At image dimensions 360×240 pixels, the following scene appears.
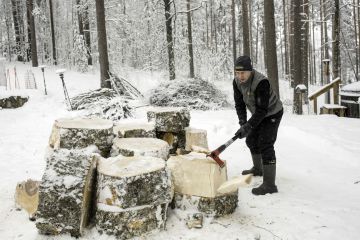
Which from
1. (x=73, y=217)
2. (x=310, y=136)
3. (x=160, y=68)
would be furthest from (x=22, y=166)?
(x=160, y=68)

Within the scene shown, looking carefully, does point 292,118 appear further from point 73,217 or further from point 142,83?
point 142,83

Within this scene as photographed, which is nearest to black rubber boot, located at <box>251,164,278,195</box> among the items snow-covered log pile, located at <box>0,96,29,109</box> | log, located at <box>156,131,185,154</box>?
log, located at <box>156,131,185,154</box>

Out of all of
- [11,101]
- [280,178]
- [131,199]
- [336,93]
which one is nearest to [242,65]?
[280,178]

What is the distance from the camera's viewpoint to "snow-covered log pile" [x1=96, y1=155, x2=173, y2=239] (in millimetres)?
3178

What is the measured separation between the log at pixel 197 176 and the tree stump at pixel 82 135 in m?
0.85

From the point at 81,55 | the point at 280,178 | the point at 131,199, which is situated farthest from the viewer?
the point at 81,55

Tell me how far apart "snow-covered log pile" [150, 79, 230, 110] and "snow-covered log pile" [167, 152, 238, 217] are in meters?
7.48

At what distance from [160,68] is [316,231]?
1692 cm

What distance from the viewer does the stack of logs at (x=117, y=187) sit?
3.19m

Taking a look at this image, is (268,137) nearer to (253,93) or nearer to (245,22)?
(253,93)

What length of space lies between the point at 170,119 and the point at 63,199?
1.99 meters

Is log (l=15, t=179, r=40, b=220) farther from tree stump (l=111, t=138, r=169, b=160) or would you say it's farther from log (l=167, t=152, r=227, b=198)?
log (l=167, t=152, r=227, b=198)

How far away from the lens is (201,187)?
3.69 meters

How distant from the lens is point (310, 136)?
22.7 feet
